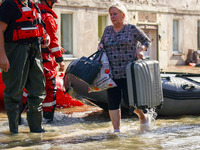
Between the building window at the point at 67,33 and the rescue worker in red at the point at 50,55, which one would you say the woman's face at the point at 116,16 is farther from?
the building window at the point at 67,33

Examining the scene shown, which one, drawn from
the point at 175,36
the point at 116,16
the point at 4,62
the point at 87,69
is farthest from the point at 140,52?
the point at 175,36

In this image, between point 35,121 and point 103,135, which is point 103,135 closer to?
point 103,135

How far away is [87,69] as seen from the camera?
538 cm

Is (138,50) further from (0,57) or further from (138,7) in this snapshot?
(138,7)

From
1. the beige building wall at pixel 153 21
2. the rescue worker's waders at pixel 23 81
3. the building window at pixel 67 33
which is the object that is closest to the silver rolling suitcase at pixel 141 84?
the rescue worker's waders at pixel 23 81

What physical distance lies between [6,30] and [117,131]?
1.72 m

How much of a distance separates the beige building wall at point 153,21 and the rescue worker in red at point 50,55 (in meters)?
10.3

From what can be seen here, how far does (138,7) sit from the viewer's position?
19531 millimetres

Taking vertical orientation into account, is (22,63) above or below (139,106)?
above

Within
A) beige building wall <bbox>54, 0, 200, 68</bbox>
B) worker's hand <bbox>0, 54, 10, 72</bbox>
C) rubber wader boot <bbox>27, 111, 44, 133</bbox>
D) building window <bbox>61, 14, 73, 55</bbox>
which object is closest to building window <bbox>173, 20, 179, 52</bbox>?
beige building wall <bbox>54, 0, 200, 68</bbox>

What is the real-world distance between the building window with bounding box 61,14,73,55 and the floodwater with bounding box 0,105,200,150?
1037 centimetres

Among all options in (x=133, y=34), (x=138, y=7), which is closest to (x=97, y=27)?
(x=138, y=7)

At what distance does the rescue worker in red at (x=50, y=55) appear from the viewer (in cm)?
605

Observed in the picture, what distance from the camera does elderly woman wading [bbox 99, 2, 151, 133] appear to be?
544 cm
